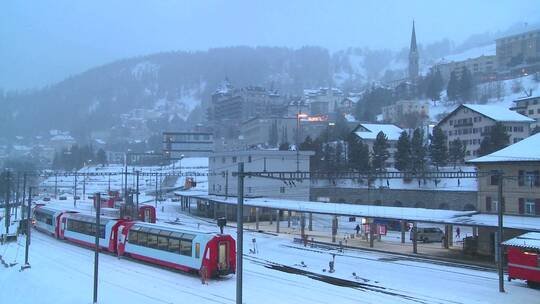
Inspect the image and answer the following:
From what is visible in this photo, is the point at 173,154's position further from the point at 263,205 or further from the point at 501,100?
the point at 263,205

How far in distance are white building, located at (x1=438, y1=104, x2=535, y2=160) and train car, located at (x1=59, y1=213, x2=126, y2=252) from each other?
58.3 meters

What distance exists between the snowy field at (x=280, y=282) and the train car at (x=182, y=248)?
0.58m

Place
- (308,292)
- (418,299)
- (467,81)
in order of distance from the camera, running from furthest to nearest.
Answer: (467,81), (308,292), (418,299)

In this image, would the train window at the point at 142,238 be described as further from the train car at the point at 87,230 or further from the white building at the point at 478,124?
the white building at the point at 478,124

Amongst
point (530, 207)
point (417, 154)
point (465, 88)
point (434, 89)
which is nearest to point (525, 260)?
point (530, 207)

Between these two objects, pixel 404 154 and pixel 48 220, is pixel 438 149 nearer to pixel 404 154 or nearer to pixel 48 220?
pixel 404 154

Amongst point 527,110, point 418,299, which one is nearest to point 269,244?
point 418,299

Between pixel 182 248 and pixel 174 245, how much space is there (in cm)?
72

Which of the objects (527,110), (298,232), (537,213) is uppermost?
(527,110)

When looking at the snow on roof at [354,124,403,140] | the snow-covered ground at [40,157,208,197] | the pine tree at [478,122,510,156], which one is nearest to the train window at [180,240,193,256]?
the pine tree at [478,122,510,156]

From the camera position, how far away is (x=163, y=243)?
27344 mm

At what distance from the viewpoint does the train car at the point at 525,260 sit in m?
22.0

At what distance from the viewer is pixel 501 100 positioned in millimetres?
131750

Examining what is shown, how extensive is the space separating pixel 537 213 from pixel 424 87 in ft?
410
